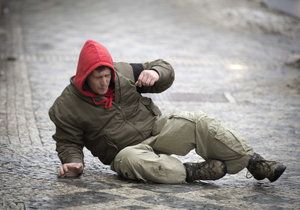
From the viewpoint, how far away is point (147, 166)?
5.88 m

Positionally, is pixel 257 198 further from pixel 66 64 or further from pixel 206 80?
pixel 66 64

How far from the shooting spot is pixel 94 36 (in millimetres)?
14688

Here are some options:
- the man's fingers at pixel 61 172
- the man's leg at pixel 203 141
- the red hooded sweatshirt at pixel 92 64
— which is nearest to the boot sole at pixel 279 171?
the man's leg at pixel 203 141

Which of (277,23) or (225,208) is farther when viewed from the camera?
(277,23)

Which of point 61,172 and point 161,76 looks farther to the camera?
point 161,76

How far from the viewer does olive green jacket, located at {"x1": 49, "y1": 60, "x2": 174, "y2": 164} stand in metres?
5.92

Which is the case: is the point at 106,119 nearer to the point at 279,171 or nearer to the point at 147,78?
the point at 147,78

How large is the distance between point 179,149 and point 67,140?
903 millimetres

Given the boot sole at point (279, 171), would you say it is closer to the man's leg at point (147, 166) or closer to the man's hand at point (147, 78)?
the man's leg at point (147, 166)

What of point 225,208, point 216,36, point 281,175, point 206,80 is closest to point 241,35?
point 216,36

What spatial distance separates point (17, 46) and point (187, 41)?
129 inches

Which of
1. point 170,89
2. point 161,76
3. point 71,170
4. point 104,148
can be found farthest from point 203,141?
point 170,89

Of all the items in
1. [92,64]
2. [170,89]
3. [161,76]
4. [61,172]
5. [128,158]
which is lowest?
[170,89]

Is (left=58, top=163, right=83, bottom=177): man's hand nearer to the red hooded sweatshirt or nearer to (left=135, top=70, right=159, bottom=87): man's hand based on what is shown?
the red hooded sweatshirt
